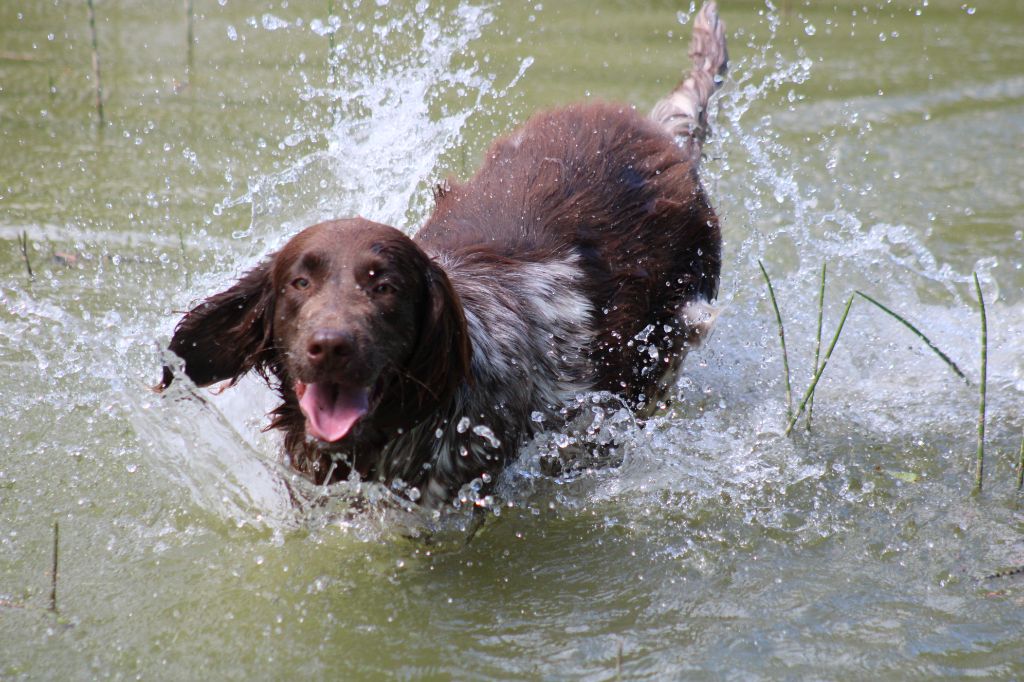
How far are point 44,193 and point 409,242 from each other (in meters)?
3.50

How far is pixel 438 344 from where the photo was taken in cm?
356

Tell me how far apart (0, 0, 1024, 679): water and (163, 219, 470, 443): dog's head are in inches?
14.2

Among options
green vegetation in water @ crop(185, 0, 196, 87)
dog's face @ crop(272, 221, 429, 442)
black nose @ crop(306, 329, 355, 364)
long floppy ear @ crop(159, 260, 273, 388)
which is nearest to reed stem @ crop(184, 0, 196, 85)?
green vegetation in water @ crop(185, 0, 196, 87)

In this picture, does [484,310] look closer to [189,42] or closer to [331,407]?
[331,407]

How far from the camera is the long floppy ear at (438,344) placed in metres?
3.54

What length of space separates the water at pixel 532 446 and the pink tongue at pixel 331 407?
0.53 meters

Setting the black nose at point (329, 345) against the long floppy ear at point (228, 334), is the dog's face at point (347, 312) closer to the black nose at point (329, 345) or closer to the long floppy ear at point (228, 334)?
the black nose at point (329, 345)

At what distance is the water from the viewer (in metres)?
3.44

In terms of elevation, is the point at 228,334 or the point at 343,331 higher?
the point at 343,331

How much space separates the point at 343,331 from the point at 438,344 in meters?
0.45

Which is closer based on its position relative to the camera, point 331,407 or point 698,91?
point 331,407

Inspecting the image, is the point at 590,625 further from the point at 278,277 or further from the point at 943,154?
the point at 943,154

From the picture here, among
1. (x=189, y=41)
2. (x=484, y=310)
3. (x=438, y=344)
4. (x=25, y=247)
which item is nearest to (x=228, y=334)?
(x=438, y=344)

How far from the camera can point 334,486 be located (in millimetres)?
3820
